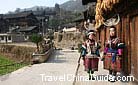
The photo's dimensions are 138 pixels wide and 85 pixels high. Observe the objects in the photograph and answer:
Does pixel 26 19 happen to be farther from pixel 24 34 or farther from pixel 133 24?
pixel 133 24

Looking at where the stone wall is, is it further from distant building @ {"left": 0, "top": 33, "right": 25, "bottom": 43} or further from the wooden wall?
the wooden wall

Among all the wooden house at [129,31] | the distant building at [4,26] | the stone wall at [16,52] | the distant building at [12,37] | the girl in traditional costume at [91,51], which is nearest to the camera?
the wooden house at [129,31]

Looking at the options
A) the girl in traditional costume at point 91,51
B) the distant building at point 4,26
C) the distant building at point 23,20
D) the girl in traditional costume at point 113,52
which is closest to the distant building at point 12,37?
the distant building at point 23,20

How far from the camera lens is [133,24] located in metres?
8.64

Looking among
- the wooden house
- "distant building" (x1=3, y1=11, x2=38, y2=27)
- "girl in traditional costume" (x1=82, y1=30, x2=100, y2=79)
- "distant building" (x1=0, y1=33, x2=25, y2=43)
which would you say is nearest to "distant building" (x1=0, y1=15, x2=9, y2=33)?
"distant building" (x1=3, y1=11, x2=38, y2=27)

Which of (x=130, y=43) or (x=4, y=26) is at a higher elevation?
(x=4, y=26)

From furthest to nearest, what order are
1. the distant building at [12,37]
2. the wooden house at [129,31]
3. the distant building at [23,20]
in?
1. the distant building at [23,20]
2. the distant building at [12,37]
3. the wooden house at [129,31]

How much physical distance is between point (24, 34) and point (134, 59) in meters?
59.4

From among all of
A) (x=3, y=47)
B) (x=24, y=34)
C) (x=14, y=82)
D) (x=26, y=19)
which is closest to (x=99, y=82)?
(x=14, y=82)

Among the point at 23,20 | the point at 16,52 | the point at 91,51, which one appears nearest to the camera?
the point at 91,51

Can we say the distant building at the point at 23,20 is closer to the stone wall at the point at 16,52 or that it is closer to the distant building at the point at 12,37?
the distant building at the point at 12,37

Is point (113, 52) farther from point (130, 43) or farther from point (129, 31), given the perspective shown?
point (129, 31)

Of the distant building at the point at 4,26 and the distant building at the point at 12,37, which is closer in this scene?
the distant building at the point at 12,37

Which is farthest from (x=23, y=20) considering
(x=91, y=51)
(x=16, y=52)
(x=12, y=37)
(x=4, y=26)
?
(x=91, y=51)
